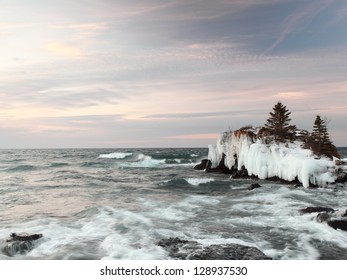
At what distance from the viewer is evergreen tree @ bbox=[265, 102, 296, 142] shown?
4409 centimetres

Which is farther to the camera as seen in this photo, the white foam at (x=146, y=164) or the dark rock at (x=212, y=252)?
the white foam at (x=146, y=164)

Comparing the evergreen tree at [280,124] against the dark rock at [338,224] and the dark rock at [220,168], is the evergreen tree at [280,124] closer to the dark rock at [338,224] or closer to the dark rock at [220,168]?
the dark rock at [220,168]

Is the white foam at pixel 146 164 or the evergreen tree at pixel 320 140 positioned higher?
the evergreen tree at pixel 320 140

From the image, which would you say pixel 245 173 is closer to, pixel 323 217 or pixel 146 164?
pixel 323 217

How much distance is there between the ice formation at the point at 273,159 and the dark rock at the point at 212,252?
2092 centimetres

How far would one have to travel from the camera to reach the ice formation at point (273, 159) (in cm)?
3158

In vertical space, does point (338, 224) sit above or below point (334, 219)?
below

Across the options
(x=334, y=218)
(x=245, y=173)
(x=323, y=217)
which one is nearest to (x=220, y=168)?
(x=245, y=173)

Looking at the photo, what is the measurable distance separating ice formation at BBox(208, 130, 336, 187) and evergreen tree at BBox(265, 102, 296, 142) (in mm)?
3548

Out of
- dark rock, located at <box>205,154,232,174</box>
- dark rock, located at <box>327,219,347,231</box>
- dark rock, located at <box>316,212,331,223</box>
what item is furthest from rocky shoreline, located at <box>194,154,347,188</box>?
dark rock, located at <box>327,219,347,231</box>

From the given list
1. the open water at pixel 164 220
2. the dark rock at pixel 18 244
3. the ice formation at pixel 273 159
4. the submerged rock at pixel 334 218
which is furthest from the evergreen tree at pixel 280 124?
the dark rock at pixel 18 244

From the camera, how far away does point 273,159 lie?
3747 centimetres

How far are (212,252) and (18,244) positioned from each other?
332 inches

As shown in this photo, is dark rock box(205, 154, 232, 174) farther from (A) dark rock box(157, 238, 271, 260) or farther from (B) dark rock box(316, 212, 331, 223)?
(A) dark rock box(157, 238, 271, 260)
